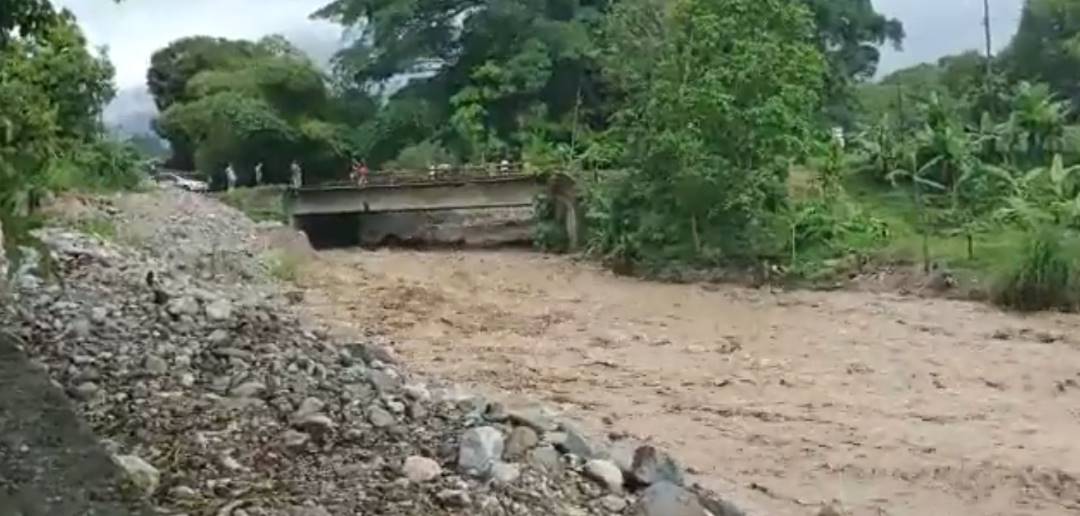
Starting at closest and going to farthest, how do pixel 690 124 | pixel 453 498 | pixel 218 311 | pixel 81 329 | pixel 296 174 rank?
pixel 453 498 → pixel 81 329 → pixel 218 311 → pixel 690 124 → pixel 296 174

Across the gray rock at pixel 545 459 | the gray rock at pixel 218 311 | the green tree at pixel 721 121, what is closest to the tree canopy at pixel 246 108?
the green tree at pixel 721 121

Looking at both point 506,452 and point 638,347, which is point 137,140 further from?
point 506,452

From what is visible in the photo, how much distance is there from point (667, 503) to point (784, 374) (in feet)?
21.5

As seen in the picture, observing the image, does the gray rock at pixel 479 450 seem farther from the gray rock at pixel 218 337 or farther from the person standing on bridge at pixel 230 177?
the person standing on bridge at pixel 230 177

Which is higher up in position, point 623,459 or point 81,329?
point 81,329

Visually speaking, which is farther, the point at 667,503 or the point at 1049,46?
the point at 1049,46

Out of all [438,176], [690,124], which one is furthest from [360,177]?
[690,124]

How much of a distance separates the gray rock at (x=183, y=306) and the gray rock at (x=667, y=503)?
11.9 feet

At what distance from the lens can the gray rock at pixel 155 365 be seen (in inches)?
240

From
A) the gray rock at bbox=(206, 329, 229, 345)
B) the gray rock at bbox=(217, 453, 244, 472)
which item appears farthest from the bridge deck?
the gray rock at bbox=(217, 453, 244, 472)

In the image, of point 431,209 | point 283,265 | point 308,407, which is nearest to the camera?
point 308,407

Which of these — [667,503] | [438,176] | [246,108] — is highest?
[246,108]

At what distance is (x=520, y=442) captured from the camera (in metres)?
5.52

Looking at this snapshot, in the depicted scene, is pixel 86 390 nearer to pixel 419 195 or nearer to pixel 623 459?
pixel 623 459
